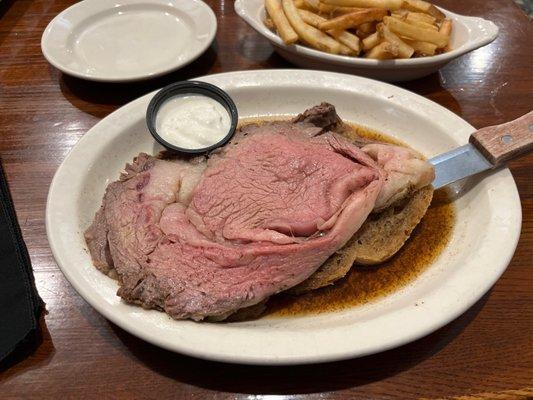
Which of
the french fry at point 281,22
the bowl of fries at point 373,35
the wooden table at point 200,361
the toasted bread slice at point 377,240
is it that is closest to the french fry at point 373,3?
the bowl of fries at point 373,35

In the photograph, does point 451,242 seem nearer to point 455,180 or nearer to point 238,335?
point 455,180

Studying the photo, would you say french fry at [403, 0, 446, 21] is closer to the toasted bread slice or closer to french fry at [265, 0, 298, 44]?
french fry at [265, 0, 298, 44]

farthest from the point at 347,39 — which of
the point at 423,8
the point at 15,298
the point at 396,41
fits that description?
the point at 15,298

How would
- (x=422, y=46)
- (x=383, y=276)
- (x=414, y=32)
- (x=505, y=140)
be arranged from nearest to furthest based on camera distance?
(x=383, y=276) < (x=505, y=140) < (x=414, y=32) < (x=422, y=46)

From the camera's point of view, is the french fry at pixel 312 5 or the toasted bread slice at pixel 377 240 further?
the french fry at pixel 312 5

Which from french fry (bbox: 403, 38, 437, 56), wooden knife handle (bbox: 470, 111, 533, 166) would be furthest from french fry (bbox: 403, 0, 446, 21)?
wooden knife handle (bbox: 470, 111, 533, 166)

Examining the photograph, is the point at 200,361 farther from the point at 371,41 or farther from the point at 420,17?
the point at 420,17

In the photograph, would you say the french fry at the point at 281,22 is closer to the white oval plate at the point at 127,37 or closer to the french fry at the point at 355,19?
the french fry at the point at 355,19
